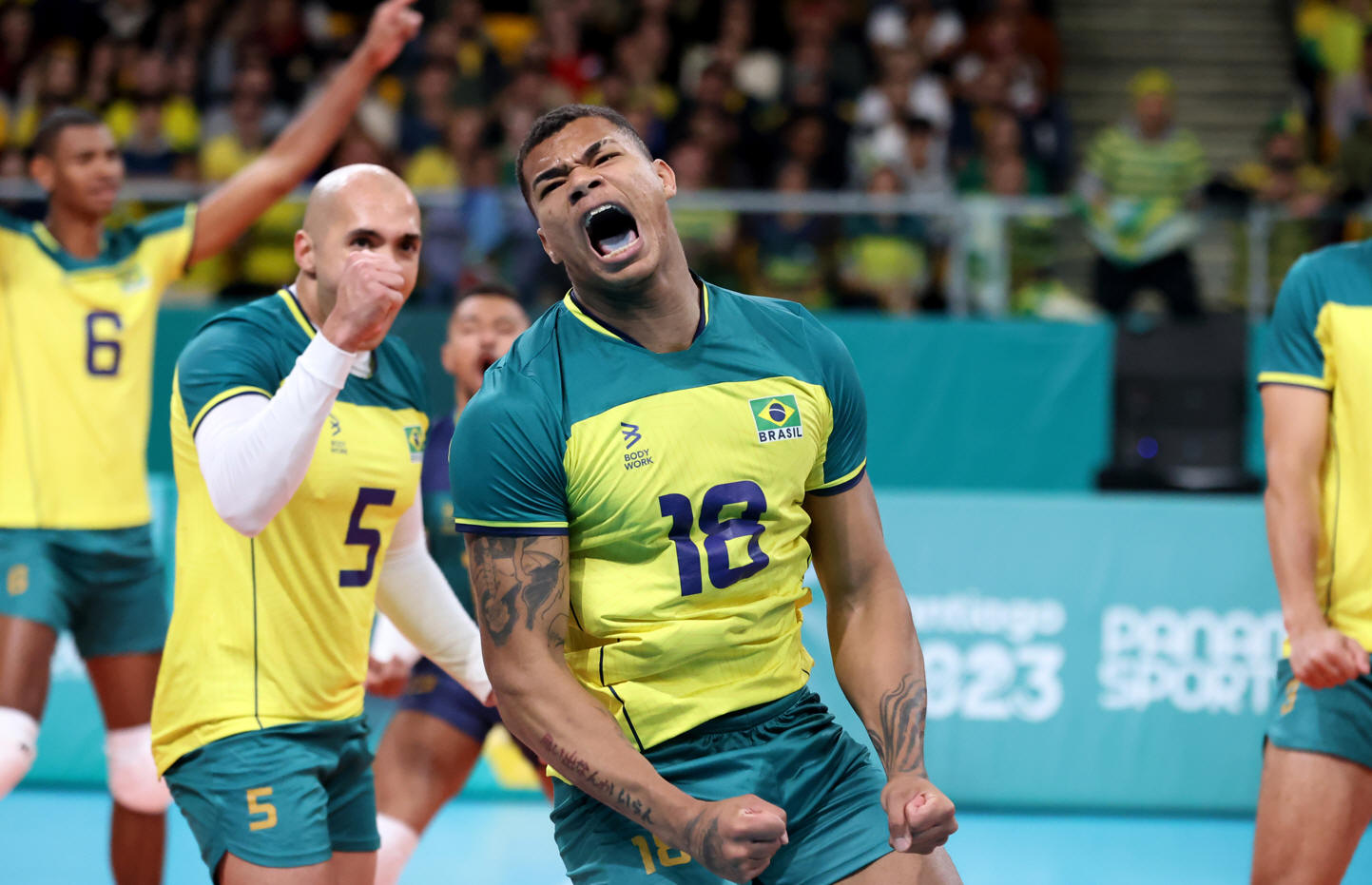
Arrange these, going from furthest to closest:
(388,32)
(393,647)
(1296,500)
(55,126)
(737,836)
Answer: (55,126) → (388,32) → (393,647) → (1296,500) → (737,836)

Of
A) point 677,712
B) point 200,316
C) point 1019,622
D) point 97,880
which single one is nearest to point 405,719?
point 97,880

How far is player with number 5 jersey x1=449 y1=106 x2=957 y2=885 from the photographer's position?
264 cm

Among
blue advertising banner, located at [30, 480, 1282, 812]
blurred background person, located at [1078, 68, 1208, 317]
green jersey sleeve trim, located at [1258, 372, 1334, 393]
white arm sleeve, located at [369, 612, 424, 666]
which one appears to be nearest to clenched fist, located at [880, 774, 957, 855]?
green jersey sleeve trim, located at [1258, 372, 1334, 393]

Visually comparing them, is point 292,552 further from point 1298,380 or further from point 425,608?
point 1298,380

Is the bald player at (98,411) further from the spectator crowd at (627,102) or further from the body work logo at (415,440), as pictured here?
the spectator crowd at (627,102)

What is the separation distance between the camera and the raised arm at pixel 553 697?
8.27 ft

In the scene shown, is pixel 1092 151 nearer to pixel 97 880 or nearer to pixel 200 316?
pixel 200 316

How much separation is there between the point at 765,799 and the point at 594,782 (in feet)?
1.08

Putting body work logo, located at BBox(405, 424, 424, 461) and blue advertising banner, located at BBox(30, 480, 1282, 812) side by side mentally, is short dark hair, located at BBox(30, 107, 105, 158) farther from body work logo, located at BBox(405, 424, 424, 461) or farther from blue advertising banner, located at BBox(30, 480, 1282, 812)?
blue advertising banner, located at BBox(30, 480, 1282, 812)

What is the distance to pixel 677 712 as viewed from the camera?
8.84 feet

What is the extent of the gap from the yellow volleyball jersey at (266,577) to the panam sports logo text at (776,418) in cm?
102

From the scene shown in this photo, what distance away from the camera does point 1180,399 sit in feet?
30.1

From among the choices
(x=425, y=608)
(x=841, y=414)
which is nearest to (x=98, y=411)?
(x=425, y=608)

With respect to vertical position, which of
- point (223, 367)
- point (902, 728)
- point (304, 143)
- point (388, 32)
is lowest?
point (902, 728)
